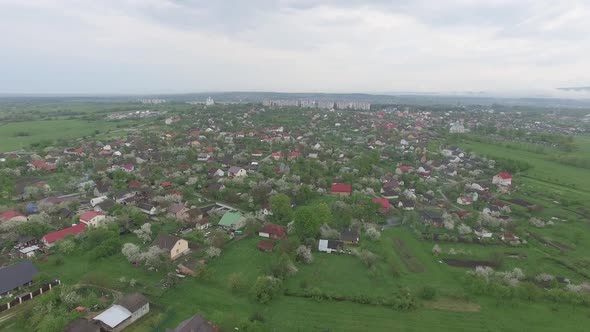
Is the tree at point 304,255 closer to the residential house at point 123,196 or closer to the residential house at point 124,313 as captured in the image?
the residential house at point 124,313

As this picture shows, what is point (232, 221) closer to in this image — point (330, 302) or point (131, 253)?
point (131, 253)

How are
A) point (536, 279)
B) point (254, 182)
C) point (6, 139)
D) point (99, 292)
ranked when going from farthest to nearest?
point (6, 139) → point (254, 182) → point (536, 279) → point (99, 292)

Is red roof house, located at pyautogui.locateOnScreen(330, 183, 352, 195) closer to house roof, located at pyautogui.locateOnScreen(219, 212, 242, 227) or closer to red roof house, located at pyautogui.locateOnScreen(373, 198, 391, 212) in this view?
red roof house, located at pyautogui.locateOnScreen(373, 198, 391, 212)

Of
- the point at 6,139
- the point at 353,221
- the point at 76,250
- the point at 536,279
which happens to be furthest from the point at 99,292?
the point at 6,139

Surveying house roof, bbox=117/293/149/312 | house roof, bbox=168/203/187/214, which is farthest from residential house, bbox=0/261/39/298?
house roof, bbox=168/203/187/214

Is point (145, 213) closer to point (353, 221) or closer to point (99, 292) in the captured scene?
point (99, 292)

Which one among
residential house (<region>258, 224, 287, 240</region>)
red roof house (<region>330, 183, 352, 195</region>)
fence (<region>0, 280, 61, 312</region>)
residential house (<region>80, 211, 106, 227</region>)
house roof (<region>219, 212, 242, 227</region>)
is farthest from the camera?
red roof house (<region>330, 183, 352, 195</region>)

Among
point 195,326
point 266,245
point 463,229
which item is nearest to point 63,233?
point 266,245
